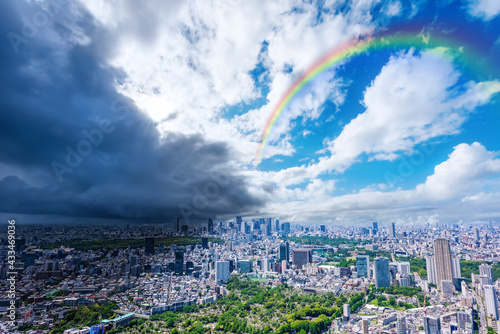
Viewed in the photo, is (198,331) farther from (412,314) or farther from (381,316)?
(412,314)

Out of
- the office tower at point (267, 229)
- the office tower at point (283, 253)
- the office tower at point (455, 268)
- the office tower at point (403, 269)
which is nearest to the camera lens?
the office tower at point (455, 268)

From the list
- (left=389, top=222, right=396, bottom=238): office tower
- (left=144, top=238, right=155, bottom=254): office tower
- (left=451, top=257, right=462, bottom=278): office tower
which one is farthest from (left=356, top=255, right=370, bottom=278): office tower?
(left=389, top=222, right=396, bottom=238): office tower

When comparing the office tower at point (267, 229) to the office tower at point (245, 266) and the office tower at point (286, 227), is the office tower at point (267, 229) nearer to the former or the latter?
the office tower at point (286, 227)

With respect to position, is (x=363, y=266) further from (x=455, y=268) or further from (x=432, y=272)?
(x=455, y=268)

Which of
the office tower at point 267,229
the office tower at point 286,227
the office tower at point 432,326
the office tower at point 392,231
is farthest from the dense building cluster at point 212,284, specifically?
the office tower at point 286,227

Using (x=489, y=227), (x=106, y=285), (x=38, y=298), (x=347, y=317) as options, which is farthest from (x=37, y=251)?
(x=489, y=227)

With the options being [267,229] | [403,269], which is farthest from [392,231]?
[403,269]

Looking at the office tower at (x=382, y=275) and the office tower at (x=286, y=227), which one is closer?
the office tower at (x=382, y=275)
